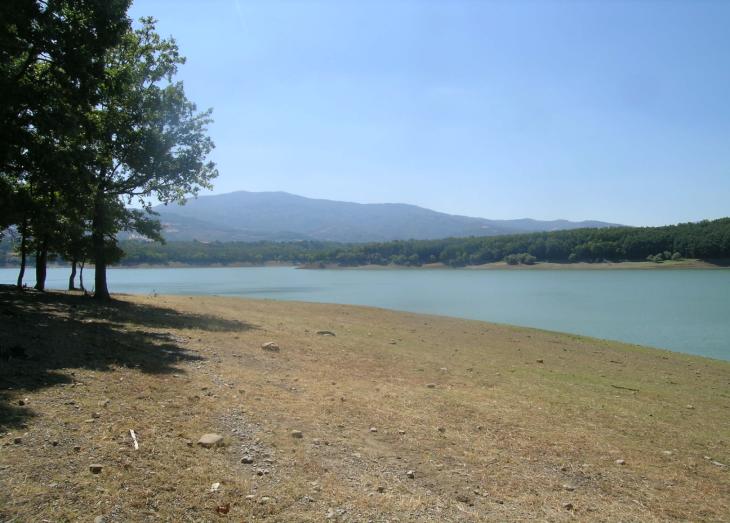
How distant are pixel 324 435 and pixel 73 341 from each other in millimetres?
6108

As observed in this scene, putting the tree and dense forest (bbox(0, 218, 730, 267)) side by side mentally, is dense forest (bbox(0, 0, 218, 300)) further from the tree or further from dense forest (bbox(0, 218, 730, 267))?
dense forest (bbox(0, 218, 730, 267))

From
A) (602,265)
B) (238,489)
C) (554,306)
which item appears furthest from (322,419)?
(602,265)

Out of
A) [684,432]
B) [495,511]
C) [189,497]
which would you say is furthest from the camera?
[684,432]

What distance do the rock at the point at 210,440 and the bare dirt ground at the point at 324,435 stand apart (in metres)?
0.08

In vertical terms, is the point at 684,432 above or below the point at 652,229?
below

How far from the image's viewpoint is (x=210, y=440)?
224 inches

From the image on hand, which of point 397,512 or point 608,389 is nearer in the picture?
point 397,512

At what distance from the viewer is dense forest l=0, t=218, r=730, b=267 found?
96.2m

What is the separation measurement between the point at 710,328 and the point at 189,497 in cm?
3141

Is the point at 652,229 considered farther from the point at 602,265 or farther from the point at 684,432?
the point at 684,432

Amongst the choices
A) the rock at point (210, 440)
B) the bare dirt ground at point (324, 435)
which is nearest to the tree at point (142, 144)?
the bare dirt ground at point (324, 435)

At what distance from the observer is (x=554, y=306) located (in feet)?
138

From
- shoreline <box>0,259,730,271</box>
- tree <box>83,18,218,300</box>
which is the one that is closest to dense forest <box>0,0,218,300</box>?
tree <box>83,18,218,300</box>

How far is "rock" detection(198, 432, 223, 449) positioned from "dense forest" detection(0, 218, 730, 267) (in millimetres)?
74344
